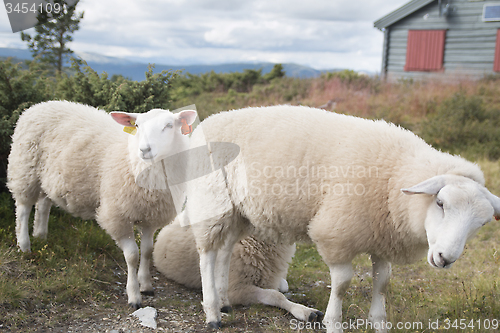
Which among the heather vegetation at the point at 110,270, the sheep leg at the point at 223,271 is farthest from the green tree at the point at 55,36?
the sheep leg at the point at 223,271

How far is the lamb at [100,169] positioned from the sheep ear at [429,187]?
6.31 feet

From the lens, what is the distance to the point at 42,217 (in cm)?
464

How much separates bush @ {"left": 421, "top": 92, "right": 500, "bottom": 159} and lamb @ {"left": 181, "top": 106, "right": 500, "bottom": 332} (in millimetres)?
6982

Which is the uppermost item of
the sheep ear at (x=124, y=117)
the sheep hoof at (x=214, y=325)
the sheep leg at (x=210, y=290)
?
the sheep ear at (x=124, y=117)

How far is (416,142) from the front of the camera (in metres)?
3.02

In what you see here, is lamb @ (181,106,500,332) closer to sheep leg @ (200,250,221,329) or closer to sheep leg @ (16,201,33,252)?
sheep leg @ (200,250,221,329)

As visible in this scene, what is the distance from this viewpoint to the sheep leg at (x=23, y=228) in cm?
432

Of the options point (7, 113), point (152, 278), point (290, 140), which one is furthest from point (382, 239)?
point (7, 113)

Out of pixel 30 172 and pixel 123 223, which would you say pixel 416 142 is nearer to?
pixel 123 223

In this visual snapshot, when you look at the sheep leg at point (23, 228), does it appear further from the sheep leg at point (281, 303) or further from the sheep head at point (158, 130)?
the sheep leg at point (281, 303)

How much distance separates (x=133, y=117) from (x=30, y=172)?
5.14ft

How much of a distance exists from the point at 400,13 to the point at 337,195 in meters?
16.2

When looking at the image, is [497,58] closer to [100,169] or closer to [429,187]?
[429,187]

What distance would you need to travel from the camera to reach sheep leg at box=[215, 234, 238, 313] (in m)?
3.83
